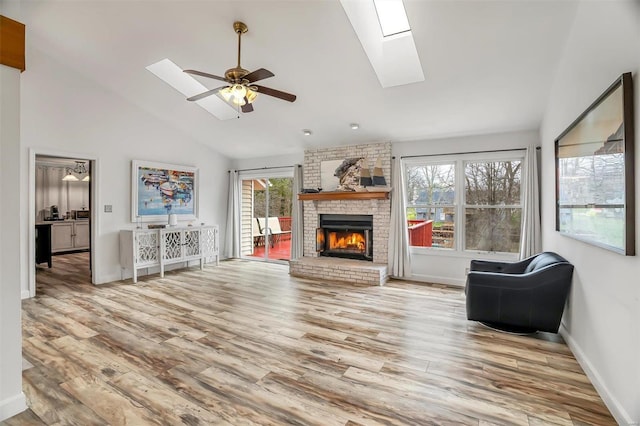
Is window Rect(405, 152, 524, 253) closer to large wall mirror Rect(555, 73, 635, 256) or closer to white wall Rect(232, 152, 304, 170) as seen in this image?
large wall mirror Rect(555, 73, 635, 256)

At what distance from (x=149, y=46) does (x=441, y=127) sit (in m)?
4.36

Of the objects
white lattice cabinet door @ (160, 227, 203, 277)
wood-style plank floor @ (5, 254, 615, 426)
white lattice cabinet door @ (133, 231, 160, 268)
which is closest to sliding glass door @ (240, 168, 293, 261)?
white lattice cabinet door @ (160, 227, 203, 277)

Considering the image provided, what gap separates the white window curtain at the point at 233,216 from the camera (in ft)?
24.5

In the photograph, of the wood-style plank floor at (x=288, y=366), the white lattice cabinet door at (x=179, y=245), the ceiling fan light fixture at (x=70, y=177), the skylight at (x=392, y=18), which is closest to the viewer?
the wood-style plank floor at (x=288, y=366)

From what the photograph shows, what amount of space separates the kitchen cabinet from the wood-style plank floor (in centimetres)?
466

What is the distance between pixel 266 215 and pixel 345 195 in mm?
2424

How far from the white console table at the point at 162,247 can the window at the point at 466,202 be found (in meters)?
4.18

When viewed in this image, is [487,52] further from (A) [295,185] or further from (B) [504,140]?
(A) [295,185]

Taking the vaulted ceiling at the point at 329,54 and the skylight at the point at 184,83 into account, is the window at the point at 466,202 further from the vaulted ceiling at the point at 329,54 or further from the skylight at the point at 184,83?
the skylight at the point at 184,83

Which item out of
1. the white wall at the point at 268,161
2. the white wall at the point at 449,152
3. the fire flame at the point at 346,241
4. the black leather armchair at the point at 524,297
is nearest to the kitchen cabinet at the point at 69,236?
the white wall at the point at 268,161

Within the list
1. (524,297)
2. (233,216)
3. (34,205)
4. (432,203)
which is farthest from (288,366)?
(233,216)

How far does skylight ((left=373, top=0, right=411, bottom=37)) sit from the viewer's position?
356cm

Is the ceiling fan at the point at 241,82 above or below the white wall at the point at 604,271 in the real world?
above

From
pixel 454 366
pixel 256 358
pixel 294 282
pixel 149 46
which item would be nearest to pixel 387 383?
pixel 454 366
